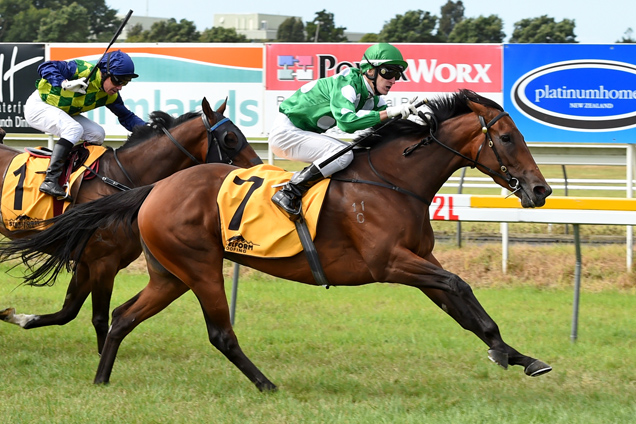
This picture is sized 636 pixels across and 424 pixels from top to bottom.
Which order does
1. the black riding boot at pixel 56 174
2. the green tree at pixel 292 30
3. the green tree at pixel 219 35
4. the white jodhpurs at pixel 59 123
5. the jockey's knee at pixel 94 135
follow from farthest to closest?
the green tree at pixel 292 30, the green tree at pixel 219 35, the jockey's knee at pixel 94 135, the white jodhpurs at pixel 59 123, the black riding boot at pixel 56 174

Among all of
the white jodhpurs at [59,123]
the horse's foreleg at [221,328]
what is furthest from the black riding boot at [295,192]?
the white jodhpurs at [59,123]

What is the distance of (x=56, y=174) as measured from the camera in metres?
5.96

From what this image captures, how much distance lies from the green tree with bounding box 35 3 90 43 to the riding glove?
158 ft

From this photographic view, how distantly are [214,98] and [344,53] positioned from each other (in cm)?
163

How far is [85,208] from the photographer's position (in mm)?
5402

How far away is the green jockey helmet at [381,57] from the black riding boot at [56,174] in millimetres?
2362

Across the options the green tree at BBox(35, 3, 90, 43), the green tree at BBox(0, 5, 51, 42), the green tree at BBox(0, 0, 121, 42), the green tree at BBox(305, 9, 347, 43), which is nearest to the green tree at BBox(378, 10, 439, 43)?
the green tree at BBox(305, 9, 347, 43)

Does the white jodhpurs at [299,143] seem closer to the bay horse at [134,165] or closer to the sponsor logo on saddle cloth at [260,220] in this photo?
the sponsor logo on saddle cloth at [260,220]

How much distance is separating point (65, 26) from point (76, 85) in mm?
50984

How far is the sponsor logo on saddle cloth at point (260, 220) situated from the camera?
489 cm

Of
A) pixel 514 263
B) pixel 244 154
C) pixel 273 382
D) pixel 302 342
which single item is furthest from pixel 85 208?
pixel 514 263

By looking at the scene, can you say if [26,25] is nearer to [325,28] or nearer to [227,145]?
[325,28]

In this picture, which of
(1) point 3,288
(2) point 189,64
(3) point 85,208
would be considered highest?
(2) point 189,64

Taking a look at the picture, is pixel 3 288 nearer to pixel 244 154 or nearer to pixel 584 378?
pixel 244 154
